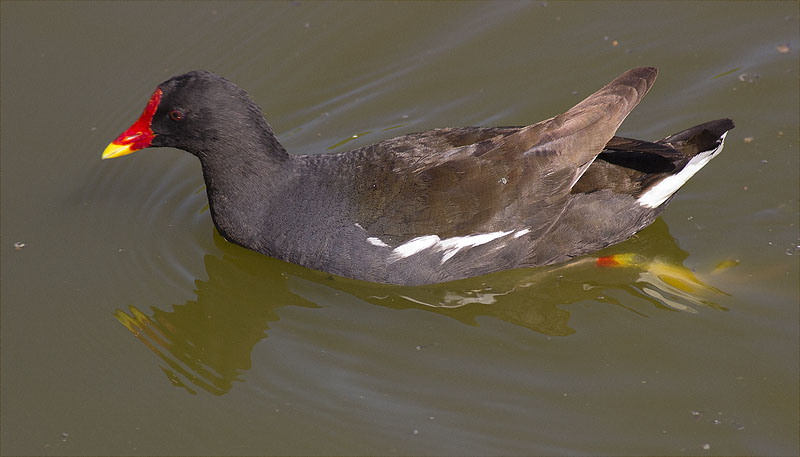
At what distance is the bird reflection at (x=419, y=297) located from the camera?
4.70m

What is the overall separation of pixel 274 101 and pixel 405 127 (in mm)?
959

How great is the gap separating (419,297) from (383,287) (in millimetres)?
204

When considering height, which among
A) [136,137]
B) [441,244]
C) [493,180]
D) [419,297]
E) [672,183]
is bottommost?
[419,297]

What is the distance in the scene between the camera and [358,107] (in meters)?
6.23

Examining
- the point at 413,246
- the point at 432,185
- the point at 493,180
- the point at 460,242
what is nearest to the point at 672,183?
the point at 493,180

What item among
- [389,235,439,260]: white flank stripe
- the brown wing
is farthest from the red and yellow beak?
[389,235,439,260]: white flank stripe

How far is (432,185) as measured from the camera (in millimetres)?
4629

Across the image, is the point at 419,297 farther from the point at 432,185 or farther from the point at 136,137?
the point at 136,137

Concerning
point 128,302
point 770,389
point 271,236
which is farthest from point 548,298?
point 128,302

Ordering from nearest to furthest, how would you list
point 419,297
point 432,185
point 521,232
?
1. point 432,185
2. point 521,232
3. point 419,297

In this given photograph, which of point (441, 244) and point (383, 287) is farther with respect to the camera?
point (383, 287)

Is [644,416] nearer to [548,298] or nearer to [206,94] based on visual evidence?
[548,298]

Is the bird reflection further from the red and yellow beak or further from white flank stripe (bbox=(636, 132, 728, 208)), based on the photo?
the red and yellow beak

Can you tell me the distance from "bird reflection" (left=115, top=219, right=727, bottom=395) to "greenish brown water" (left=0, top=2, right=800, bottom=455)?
1cm
